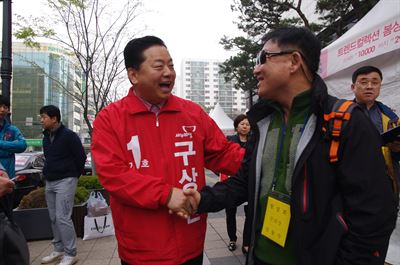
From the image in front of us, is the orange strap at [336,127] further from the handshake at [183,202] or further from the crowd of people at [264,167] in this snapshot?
the handshake at [183,202]

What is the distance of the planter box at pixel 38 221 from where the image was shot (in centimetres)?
522

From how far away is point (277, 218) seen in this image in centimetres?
155

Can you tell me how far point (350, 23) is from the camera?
12727 millimetres

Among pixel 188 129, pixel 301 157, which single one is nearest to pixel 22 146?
pixel 188 129

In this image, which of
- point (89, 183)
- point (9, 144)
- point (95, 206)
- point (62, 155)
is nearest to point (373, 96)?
point (62, 155)

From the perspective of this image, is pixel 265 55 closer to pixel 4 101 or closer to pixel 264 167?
pixel 264 167

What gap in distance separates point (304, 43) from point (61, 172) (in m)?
3.58

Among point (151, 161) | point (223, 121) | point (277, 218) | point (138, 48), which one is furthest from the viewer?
point (223, 121)

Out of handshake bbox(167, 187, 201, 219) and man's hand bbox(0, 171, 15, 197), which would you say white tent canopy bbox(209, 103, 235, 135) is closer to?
handshake bbox(167, 187, 201, 219)

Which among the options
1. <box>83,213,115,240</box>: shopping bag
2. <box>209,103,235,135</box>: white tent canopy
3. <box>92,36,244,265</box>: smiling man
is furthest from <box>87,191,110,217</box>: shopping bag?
<box>209,103,235,135</box>: white tent canopy

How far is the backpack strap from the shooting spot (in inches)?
52.9

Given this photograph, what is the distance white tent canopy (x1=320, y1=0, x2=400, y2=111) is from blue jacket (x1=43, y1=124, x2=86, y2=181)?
365 centimetres

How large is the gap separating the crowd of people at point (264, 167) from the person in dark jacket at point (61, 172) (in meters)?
2.56

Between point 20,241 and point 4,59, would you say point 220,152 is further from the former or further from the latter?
point 4,59
